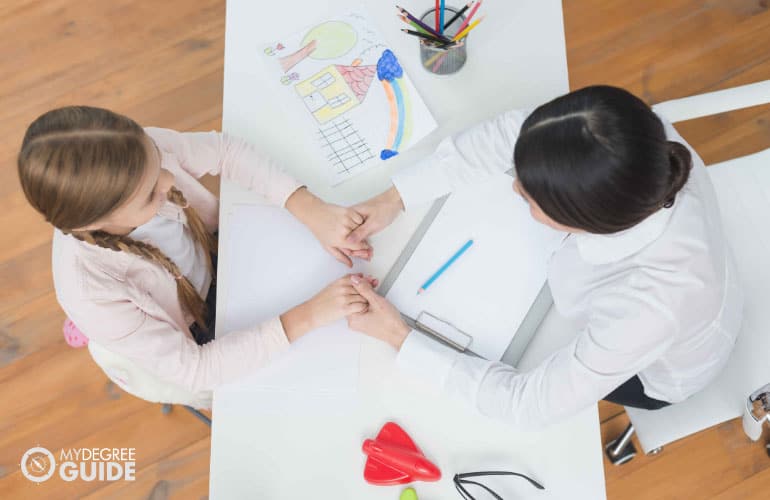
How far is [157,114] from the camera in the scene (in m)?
2.00

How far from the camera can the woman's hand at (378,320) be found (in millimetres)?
1021

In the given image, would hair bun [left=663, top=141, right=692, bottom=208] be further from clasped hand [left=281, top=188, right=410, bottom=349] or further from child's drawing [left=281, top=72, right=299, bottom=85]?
child's drawing [left=281, top=72, right=299, bottom=85]

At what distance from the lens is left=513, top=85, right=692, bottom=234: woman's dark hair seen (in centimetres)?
77

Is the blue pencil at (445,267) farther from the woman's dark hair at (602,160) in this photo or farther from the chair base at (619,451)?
the chair base at (619,451)

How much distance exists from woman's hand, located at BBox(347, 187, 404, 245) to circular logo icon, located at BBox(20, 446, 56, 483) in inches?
47.1

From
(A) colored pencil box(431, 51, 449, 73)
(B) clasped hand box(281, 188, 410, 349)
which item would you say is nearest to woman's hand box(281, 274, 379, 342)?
(B) clasped hand box(281, 188, 410, 349)

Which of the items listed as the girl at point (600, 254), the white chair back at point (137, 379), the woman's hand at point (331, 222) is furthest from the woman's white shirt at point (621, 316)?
the white chair back at point (137, 379)

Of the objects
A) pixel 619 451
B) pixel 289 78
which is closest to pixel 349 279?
pixel 289 78

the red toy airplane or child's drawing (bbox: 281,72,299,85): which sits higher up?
child's drawing (bbox: 281,72,299,85)

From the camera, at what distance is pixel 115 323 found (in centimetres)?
101

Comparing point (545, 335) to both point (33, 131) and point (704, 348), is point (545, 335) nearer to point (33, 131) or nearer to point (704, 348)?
point (704, 348)

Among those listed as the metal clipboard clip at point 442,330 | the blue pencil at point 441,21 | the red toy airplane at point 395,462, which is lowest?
the red toy airplane at point 395,462

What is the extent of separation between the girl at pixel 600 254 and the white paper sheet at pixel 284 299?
66 millimetres

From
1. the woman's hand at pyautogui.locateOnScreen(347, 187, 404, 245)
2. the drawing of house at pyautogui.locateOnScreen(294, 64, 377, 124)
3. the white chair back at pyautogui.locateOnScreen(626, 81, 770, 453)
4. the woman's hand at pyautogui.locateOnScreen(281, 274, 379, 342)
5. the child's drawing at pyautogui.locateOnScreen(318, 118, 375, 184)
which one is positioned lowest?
the white chair back at pyautogui.locateOnScreen(626, 81, 770, 453)
